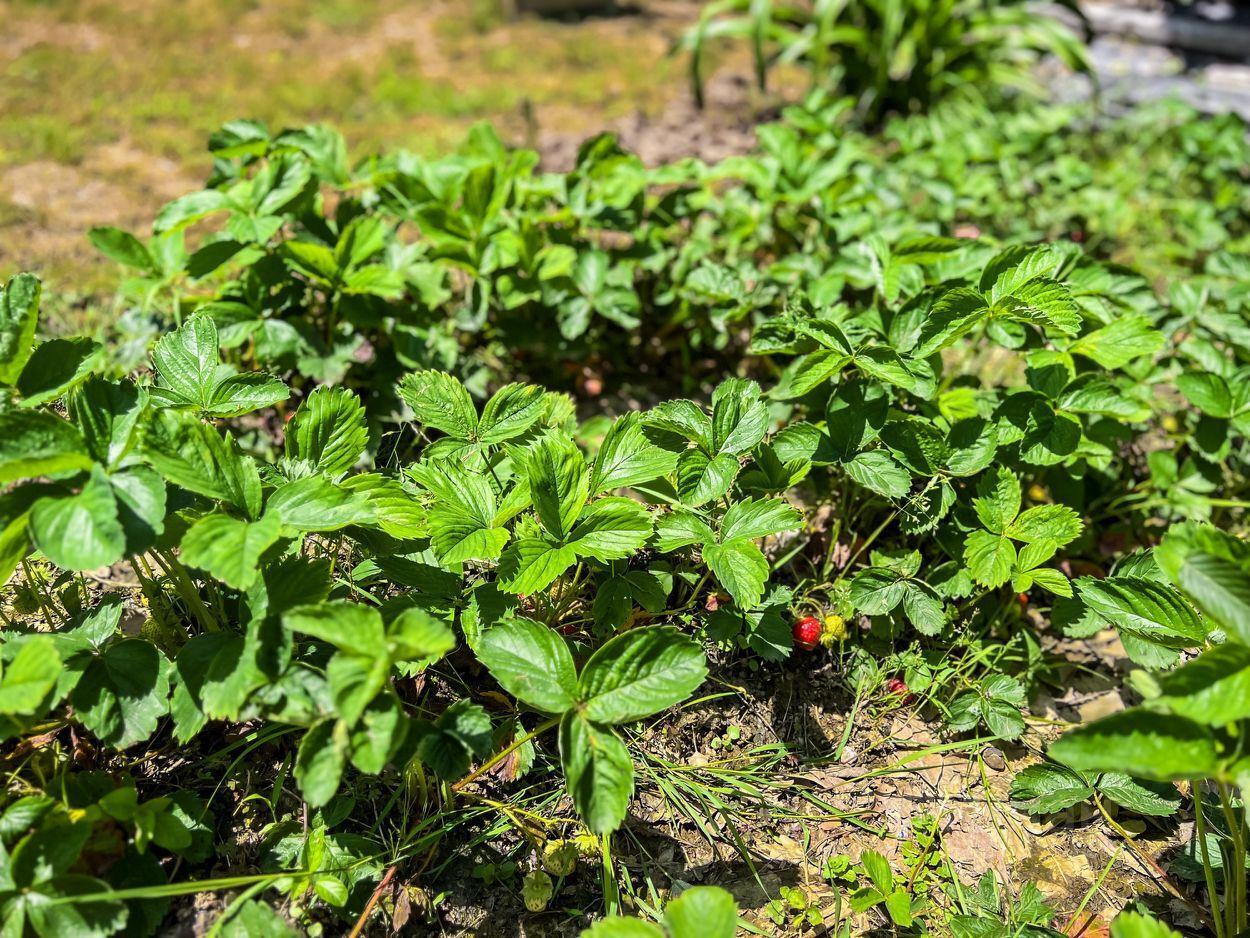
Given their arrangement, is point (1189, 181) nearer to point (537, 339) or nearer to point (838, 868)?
point (537, 339)

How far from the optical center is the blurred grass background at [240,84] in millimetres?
3367

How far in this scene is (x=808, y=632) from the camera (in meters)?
1.77

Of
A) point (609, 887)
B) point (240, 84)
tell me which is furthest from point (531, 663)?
point (240, 84)

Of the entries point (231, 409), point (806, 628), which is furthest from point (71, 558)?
point (806, 628)

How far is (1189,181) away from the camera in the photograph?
3.82 meters

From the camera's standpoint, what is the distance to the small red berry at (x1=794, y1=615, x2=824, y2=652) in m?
1.77

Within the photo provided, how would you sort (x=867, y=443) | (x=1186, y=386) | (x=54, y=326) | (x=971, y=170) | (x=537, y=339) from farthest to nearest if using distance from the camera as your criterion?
(x=971, y=170), (x=54, y=326), (x=537, y=339), (x=1186, y=386), (x=867, y=443)

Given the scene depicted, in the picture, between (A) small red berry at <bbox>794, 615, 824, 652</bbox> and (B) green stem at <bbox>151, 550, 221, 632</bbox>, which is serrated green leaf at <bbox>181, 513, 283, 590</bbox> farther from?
(A) small red berry at <bbox>794, 615, 824, 652</bbox>

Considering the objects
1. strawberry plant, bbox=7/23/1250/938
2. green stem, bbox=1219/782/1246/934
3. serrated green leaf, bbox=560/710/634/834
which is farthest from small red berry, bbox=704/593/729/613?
green stem, bbox=1219/782/1246/934

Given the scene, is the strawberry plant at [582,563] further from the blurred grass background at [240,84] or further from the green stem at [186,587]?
the blurred grass background at [240,84]

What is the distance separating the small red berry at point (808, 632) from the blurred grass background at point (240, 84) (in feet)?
7.60

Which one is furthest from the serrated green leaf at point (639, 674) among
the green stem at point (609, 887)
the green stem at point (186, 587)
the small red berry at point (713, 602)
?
the green stem at point (186, 587)

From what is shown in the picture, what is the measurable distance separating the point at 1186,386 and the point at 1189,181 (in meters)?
2.54

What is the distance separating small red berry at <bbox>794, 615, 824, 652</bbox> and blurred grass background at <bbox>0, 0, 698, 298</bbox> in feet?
7.60
